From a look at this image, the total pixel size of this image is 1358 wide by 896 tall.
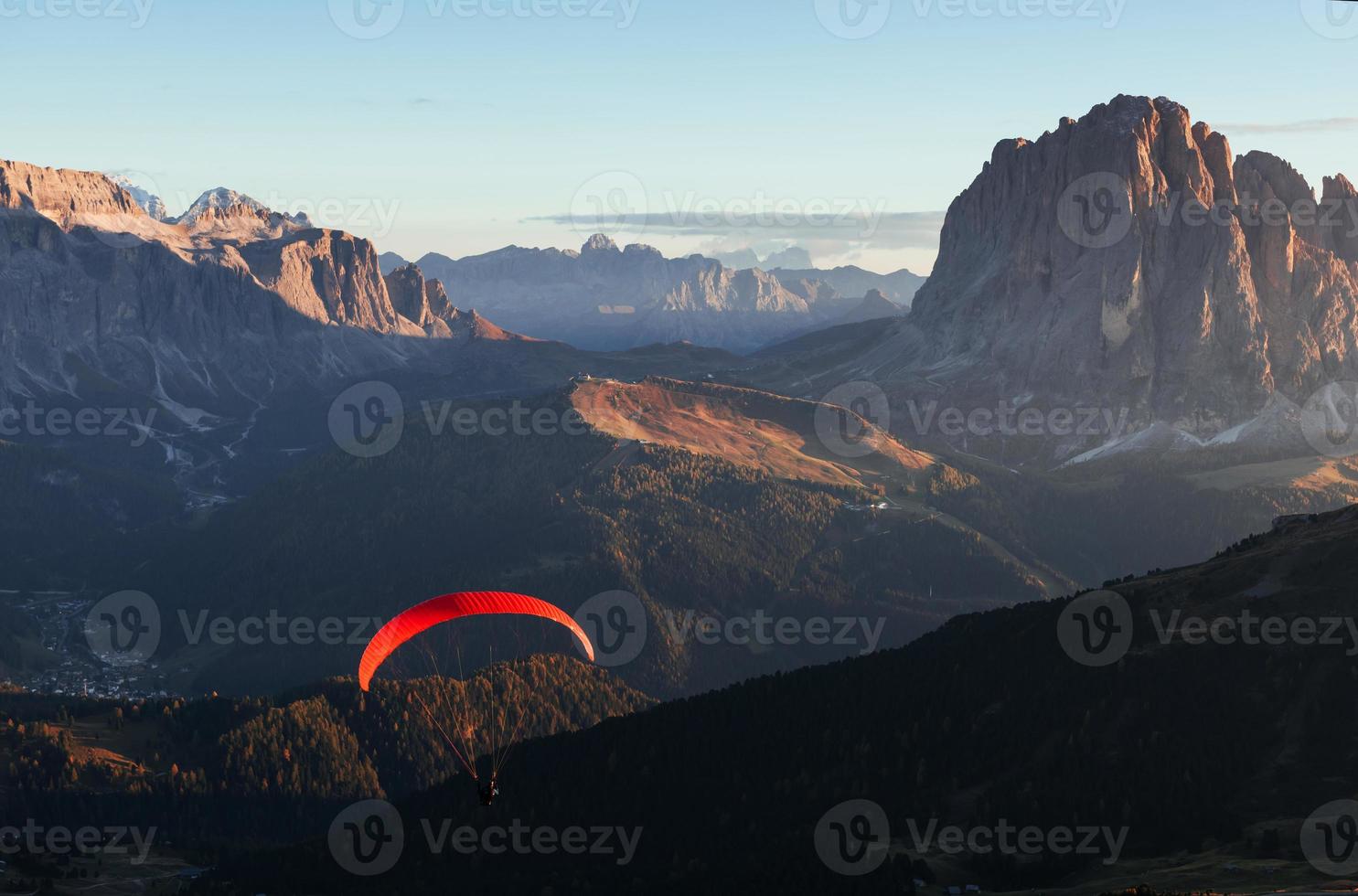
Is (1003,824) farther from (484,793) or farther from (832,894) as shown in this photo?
(484,793)

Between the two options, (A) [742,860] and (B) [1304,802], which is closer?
(B) [1304,802]

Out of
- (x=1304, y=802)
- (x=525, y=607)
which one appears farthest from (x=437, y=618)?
(x=1304, y=802)

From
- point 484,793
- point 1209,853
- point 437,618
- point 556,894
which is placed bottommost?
point 556,894

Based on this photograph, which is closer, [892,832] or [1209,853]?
[1209,853]

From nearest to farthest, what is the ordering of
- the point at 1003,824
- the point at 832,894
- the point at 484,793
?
the point at 484,793, the point at 832,894, the point at 1003,824

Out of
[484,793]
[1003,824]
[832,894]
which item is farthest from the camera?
[1003,824]

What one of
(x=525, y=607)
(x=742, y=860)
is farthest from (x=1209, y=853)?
(x=525, y=607)

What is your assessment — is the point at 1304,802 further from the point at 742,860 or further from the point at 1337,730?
the point at 742,860

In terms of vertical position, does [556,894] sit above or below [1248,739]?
below

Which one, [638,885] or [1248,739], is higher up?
[1248,739]
